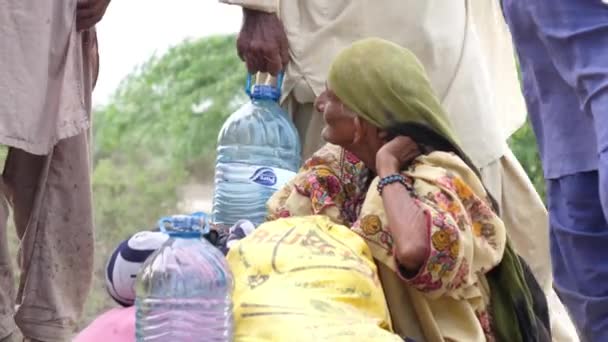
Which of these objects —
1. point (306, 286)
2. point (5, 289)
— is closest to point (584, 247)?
point (306, 286)

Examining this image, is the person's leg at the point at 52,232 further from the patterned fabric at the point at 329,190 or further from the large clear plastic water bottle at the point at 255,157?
the patterned fabric at the point at 329,190

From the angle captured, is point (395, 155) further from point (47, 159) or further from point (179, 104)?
point (179, 104)

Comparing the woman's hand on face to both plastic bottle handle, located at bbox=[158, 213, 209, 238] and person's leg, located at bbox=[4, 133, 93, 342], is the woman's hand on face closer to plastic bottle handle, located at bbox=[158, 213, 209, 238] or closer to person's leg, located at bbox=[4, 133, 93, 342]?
plastic bottle handle, located at bbox=[158, 213, 209, 238]

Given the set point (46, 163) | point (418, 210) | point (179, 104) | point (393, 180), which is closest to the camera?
point (418, 210)

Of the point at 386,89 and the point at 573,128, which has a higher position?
the point at 386,89

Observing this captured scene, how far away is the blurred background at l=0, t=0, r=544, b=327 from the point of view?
9.94 meters

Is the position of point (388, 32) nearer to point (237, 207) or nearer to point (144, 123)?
point (237, 207)

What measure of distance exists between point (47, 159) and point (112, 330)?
1.27m

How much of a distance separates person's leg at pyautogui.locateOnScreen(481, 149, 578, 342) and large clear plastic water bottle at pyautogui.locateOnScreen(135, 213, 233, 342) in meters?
1.84

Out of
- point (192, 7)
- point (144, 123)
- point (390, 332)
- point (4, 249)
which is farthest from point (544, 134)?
point (192, 7)

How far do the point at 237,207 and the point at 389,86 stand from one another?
114cm

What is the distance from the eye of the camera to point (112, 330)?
13.5 feet

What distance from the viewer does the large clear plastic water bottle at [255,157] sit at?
5.16 m

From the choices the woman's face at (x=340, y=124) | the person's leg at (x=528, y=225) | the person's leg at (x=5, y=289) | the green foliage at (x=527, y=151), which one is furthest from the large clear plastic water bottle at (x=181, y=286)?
the green foliage at (x=527, y=151)
